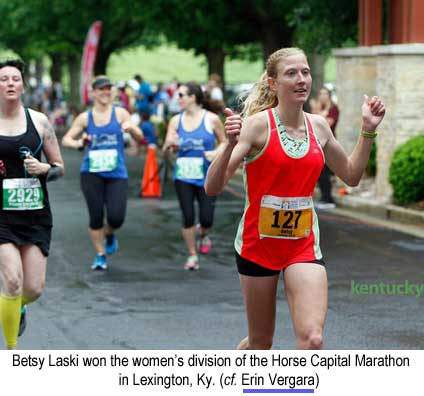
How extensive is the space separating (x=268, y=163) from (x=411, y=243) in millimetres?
8293

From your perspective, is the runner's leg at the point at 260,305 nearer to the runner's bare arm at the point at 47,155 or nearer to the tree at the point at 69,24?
the runner's bare arm at the point at 47,155

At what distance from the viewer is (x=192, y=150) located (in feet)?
40.7

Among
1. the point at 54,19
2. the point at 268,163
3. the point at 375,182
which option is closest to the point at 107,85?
the point at 268,163

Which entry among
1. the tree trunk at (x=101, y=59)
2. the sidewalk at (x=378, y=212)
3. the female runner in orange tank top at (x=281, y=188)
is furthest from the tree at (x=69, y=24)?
the female runner in orange tank top at (x=281, y=188)

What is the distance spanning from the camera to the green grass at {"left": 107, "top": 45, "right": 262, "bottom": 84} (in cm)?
10781

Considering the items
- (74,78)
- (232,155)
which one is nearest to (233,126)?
(232,155)

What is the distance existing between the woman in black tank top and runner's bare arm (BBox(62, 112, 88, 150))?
406 cm

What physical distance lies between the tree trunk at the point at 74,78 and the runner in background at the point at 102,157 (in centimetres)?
4670

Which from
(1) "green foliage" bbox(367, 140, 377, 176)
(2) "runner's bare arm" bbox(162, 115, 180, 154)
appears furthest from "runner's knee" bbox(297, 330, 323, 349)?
(1) "green foliage" bbox(367, 140, 377, 176)

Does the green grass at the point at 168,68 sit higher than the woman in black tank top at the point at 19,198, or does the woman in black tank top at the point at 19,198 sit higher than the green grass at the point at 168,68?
the woman in black tank top at the point at 19,198

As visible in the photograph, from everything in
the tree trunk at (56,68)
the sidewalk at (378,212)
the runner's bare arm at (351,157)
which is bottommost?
the tree trunk at (56,68)

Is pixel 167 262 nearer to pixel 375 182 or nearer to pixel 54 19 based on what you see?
pixel 375 182

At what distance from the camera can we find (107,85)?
11969mm

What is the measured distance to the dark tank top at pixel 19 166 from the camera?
744 centimetres
